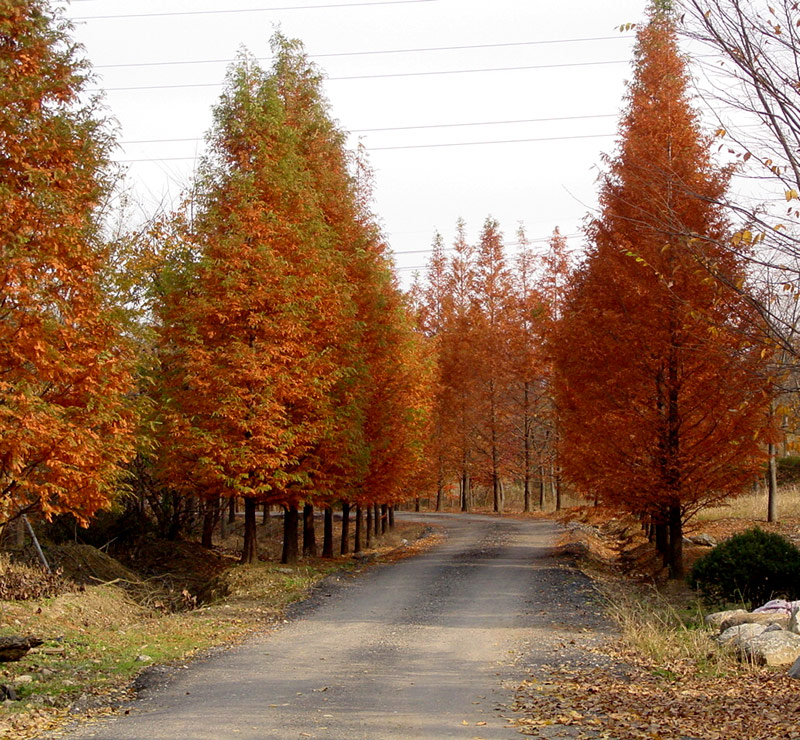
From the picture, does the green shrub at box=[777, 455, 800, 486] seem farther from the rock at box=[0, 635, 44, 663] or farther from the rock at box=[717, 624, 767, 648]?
the rock at box=[0, 635, 44, 663]

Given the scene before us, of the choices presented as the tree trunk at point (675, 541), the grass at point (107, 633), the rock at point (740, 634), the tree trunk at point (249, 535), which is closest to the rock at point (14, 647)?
the grass at point (107, 633)

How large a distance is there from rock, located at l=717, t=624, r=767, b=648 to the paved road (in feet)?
6.00

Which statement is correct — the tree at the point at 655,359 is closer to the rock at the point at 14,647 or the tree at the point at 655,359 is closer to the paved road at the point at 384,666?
the paved road at the point at 384,666

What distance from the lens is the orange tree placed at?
1666 cm

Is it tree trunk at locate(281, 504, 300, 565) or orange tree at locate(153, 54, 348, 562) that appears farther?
tree trunk at locate(281, 504, 300, 565)

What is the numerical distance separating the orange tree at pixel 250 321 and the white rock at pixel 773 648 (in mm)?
9864

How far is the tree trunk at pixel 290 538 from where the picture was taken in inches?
789

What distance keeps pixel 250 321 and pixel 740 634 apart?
35.3 ft

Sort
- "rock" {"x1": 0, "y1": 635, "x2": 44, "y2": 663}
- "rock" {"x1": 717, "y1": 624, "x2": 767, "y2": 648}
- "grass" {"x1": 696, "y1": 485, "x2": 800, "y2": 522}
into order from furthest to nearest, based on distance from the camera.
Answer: "grass" {"x1": 696, "y1": 485, "x2": 800, "y2": 522}
"rock" {"x1": 717, "y1": 624, "x2": 767, "y2": 648}
"rock" {"x1": 0, "y1": 635, "x2": 44, "y2": 663}

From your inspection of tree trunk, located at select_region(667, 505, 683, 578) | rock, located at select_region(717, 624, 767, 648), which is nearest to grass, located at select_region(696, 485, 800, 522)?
tree trunk, located at select_region(667, 505, 683, 578)

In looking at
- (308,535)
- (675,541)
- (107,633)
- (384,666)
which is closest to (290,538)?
(308,535)

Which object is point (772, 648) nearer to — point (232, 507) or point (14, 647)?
point (14, 647)

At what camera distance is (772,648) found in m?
9.52

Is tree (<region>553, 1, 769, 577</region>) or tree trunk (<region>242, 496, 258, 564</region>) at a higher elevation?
tree (<region>553, 1, 769, 577</region>)
